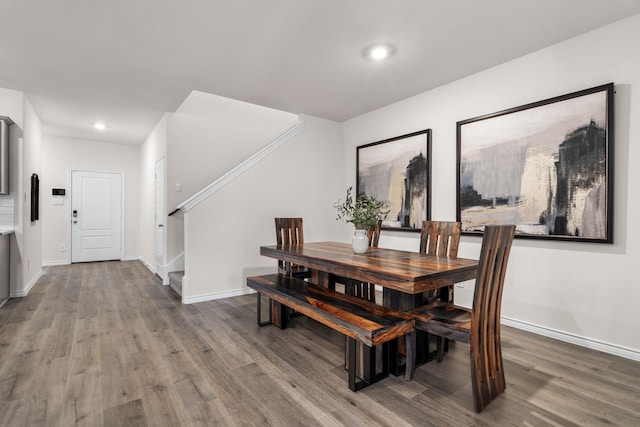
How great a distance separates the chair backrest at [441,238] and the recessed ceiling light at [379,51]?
1.60m

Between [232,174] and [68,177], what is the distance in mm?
4520

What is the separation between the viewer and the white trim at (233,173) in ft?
12.6

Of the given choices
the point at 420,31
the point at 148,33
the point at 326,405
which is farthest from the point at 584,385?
the point at 148,33

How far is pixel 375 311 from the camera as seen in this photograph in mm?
2113

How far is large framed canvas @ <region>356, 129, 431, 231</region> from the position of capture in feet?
12.8

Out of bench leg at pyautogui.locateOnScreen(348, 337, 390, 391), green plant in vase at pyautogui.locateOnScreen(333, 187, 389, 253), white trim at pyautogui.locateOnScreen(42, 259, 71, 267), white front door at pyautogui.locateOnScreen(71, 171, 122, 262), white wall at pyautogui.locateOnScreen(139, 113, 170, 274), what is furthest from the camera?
white front door at pyautogui.locateOnScreen(71, 171, 122, 262)

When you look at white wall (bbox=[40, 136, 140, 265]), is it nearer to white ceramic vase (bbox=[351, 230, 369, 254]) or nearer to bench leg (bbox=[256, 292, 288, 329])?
bench leg (bbox=[256, 292, 288, 329])

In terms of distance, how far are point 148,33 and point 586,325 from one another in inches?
170

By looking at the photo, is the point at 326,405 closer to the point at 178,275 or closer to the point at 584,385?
the point at 584,385

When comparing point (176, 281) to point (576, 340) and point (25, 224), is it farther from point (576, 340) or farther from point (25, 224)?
point (576, 340)

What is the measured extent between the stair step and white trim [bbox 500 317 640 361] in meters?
3.72

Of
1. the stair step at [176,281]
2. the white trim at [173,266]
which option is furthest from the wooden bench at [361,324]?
the white trim at [173,266]

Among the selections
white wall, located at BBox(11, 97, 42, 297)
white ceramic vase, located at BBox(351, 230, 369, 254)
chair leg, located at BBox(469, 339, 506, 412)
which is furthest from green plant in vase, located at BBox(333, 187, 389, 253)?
white wall, located at BBox(11, 97, 42, 297)

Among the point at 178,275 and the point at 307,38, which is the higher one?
the point at 307,38
